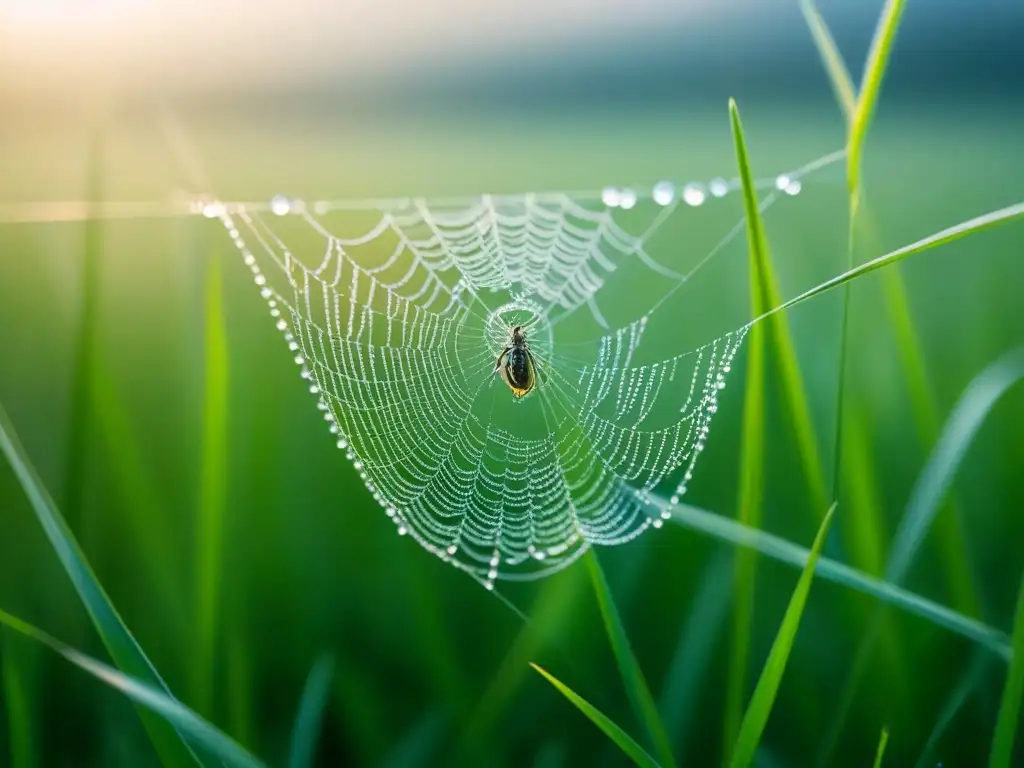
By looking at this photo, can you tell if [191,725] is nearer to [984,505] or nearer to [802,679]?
[802,679]

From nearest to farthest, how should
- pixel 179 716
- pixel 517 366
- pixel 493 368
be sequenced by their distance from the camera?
pixel 179 716 < pixel 517 366 < pixel 493 368

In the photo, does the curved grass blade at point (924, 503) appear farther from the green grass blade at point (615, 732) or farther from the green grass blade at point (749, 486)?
the green grass blade at point (615, 732)

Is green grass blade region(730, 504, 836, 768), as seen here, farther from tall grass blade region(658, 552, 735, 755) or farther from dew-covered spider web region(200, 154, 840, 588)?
dew-covered spider web region(200, 154, 840, 588)

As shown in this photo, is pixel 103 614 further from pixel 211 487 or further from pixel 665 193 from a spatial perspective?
pixel 665 193

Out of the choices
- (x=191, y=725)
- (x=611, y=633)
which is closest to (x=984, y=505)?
(x=611, y=633)

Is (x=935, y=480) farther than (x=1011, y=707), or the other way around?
(x=935, y=480)

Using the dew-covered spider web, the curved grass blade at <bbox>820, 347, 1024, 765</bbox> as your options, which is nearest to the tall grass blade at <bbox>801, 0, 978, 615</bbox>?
the curved grass blade at <bbox>820, 347, 1024, 765</bbox>

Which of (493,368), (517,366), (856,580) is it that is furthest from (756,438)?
(493,368)
